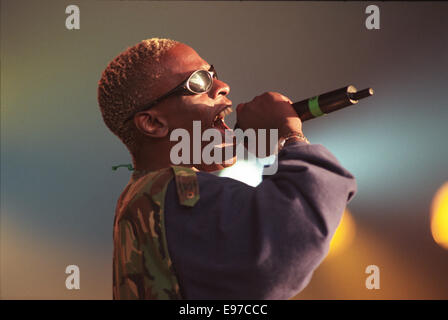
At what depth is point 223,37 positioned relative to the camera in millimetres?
2715

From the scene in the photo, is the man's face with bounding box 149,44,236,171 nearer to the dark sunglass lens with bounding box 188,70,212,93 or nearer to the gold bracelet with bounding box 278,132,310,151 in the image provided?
the dark sunglass lens with bounding box 188,70,212,93

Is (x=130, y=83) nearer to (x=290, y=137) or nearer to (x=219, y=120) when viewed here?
(x=219, y=120)

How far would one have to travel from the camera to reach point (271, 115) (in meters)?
1.02

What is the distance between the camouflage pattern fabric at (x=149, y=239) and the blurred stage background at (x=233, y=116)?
1566 mm

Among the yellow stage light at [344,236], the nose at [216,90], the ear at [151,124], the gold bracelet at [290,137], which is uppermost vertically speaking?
the nose at [216,90]

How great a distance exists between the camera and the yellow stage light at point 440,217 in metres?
2.64

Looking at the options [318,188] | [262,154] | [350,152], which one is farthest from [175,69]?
[350,152]

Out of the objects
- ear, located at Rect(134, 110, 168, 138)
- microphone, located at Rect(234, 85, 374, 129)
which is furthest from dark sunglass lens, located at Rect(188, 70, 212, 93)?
microphone, located at Rect(234, 85, 374, 129)

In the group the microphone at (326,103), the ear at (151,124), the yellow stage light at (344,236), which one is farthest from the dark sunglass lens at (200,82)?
the yellow stage light at (344,236)

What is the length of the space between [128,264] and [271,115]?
0.48 meters

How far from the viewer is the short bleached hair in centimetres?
111

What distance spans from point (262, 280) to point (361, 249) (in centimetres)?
203

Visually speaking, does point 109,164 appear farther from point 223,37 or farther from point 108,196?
point 223,37

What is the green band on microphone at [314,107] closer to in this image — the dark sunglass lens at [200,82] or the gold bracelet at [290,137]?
the gold bracelet at [290,137]
